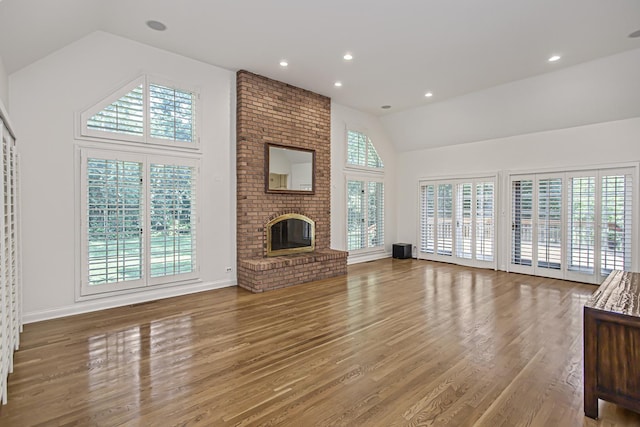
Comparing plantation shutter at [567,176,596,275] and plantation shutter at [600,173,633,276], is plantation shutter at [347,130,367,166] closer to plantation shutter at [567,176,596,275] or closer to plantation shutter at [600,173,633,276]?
plantation shutter at [567,176,596,275]

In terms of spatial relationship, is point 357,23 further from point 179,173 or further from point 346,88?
point 179,173

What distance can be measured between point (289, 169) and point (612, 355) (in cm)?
487

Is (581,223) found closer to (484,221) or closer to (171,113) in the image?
(484,221)

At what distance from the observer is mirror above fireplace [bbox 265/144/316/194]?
5.64 m

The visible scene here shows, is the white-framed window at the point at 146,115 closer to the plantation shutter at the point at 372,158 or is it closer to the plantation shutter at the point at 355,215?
the plantation shutter at the point at 355,215

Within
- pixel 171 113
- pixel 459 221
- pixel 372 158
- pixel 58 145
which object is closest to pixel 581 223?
pixel 459 221

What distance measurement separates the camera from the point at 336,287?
17.3 feet

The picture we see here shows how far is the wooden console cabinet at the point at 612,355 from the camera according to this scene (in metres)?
1.97

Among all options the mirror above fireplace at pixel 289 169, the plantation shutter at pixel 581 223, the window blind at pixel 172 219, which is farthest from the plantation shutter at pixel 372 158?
the window blind at pixel 172 219

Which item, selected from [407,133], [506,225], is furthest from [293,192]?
[506,225]

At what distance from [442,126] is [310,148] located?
301cm

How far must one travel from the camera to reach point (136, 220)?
436cm

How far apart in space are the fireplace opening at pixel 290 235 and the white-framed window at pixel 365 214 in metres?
1.26

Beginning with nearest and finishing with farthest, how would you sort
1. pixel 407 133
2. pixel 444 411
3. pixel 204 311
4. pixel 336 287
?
pixel 444 411 < pixel 204 311 < pixel 336 287 < pixel 407 133
